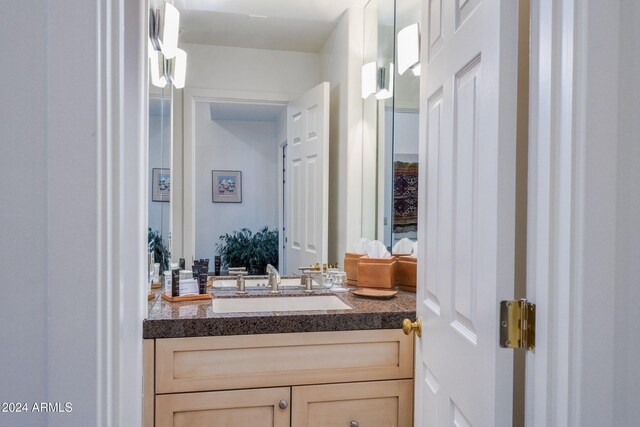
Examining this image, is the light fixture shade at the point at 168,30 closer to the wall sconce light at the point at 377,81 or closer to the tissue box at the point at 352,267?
the wall sconce light at the point at 377,81

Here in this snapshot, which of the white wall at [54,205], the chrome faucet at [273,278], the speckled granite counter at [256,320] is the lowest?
the speckled granite counter at [256,320]

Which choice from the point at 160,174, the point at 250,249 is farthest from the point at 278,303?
the point at 160,174

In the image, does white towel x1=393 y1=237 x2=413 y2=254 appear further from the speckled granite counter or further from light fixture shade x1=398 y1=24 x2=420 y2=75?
light fixture shade x1=398 y1=24 x2=420 y2=75

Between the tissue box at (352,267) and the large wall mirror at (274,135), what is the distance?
Result: 12 cm

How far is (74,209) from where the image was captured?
624 mm

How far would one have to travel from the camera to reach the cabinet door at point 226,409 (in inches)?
57.1

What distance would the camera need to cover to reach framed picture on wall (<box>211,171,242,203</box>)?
6.72 feet

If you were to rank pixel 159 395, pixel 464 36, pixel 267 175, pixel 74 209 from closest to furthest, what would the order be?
pixel 74 209 → pixel 464 36 → pixel 159 395 → pixel 267 175

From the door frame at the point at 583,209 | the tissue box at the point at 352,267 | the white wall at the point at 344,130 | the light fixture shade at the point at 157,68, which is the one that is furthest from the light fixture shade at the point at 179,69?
the door frame at the point at 583,209

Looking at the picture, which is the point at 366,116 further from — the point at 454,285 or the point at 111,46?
the point at 111,46

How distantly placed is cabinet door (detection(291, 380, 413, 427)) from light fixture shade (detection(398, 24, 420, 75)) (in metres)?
1.39

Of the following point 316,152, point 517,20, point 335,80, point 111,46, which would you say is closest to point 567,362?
point 517,20

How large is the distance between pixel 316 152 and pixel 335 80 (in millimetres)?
405

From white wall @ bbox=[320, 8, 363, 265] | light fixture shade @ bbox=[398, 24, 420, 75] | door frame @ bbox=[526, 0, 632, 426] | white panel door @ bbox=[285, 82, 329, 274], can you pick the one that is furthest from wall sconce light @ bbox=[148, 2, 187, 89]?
door frame @ bbox=[526, 0, 632, 426]
